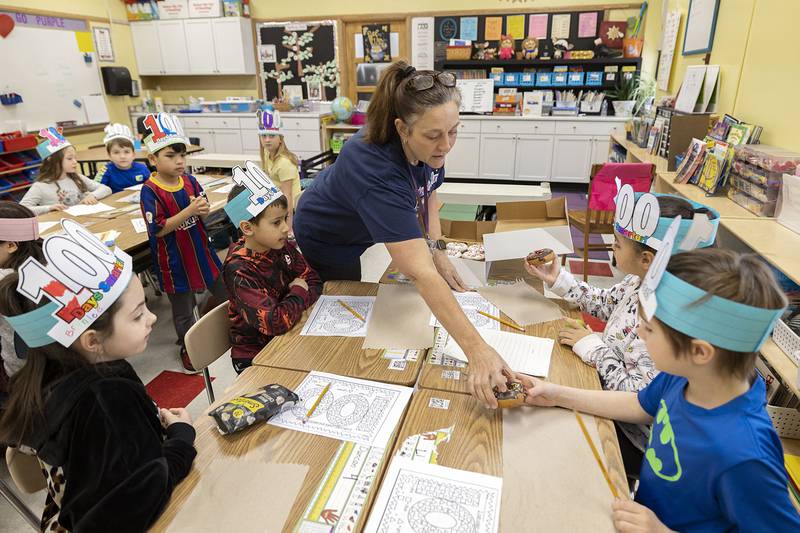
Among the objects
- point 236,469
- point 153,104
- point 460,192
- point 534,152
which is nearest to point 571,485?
point 236,469

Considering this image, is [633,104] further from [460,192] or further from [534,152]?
[460,192]

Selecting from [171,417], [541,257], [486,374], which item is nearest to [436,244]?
[541,257]

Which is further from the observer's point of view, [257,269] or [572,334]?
[257,269]

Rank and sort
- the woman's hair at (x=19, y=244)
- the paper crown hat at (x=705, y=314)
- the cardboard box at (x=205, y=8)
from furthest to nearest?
the cardboard box at (x=205, y=8) → the woman's hair at (x=19, y=244) → the paper crown hat at (x=705, y=314)

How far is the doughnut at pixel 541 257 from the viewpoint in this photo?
65.4 inches

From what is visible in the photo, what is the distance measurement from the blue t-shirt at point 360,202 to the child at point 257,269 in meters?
0.12

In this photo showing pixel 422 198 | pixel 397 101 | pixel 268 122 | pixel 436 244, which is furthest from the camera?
pixel 268 122

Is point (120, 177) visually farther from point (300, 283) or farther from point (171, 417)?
point (171, 417)

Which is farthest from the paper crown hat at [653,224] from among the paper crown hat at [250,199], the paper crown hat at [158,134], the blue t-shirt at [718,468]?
the paper crown hat at [158,134]

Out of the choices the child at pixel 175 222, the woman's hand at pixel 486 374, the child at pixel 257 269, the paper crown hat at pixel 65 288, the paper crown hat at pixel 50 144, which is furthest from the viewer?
the paper crown hat at pixel 50 144

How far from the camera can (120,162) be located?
3832mm

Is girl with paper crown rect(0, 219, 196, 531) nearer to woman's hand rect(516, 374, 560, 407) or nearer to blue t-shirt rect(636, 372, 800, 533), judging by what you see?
woman's hand rect(516, 374, 560, 407)

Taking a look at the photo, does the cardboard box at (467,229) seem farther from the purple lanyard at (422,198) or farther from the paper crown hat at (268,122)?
the paper crown hat at (268,122)

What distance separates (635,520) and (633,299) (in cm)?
74
